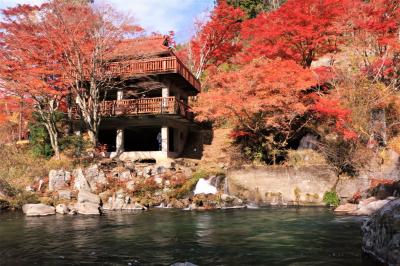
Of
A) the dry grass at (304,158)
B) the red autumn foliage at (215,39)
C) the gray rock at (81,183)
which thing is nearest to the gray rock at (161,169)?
the gray rock at (81,183)

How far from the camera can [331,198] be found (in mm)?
18578

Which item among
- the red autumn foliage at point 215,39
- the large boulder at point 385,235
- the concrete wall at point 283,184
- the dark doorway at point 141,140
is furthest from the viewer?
the red autumn foliage at point 215,39

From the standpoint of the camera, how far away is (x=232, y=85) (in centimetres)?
2119

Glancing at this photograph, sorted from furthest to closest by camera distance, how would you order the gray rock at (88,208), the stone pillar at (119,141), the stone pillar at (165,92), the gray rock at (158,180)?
→ 1. the stone pillar at (119,141)
2. the stone pillar at (165,92)
3. the gray rock at (158,180)
4. the gray rock at (88,208)

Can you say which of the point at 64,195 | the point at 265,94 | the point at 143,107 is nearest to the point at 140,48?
the point at 143,107

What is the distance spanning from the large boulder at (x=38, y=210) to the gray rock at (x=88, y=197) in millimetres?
1431

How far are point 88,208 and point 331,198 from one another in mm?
12689

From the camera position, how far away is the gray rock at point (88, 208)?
663 inches

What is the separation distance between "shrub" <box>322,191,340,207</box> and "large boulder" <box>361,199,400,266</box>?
10.8 meters

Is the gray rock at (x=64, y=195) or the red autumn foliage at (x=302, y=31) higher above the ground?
the red autumn foliage at (x=302, y=31)

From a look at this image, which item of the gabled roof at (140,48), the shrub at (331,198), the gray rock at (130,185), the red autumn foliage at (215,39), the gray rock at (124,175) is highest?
the red autumn foliage at (215,39)

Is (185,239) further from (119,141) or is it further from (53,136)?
(53,136)

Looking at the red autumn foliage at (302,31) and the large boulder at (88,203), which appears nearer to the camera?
the large boulder at (88,203)

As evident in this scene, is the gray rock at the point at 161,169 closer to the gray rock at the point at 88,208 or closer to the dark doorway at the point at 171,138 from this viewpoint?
the gray rock at the point at 88,208
